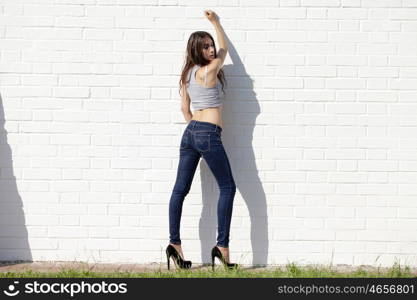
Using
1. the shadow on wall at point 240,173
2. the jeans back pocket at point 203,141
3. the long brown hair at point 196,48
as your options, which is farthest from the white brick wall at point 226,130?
the jeans back pocket at point 203,141

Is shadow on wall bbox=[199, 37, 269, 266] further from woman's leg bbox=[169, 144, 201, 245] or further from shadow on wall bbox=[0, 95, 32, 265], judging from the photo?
shadow on wall bbox=[0, 95, 32, 265]

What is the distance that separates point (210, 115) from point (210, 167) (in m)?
0.42

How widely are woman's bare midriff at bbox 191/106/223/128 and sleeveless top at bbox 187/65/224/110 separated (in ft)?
0.11

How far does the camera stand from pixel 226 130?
18.2 ft

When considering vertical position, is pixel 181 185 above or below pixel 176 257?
above

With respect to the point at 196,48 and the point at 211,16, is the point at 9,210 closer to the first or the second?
the point at 196,48

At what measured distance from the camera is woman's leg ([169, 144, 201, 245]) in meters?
5.30

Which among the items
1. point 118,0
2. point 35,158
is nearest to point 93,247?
point 35,158

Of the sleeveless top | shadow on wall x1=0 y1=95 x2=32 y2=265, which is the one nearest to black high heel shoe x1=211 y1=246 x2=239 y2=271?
the sleeveless top

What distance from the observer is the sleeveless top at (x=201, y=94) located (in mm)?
5250

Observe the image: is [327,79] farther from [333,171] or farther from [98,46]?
[98,46]

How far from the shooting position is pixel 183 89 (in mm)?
5418

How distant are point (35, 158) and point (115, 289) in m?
1.47

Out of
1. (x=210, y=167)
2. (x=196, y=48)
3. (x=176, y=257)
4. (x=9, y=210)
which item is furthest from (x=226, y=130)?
(x=9, y=210)
